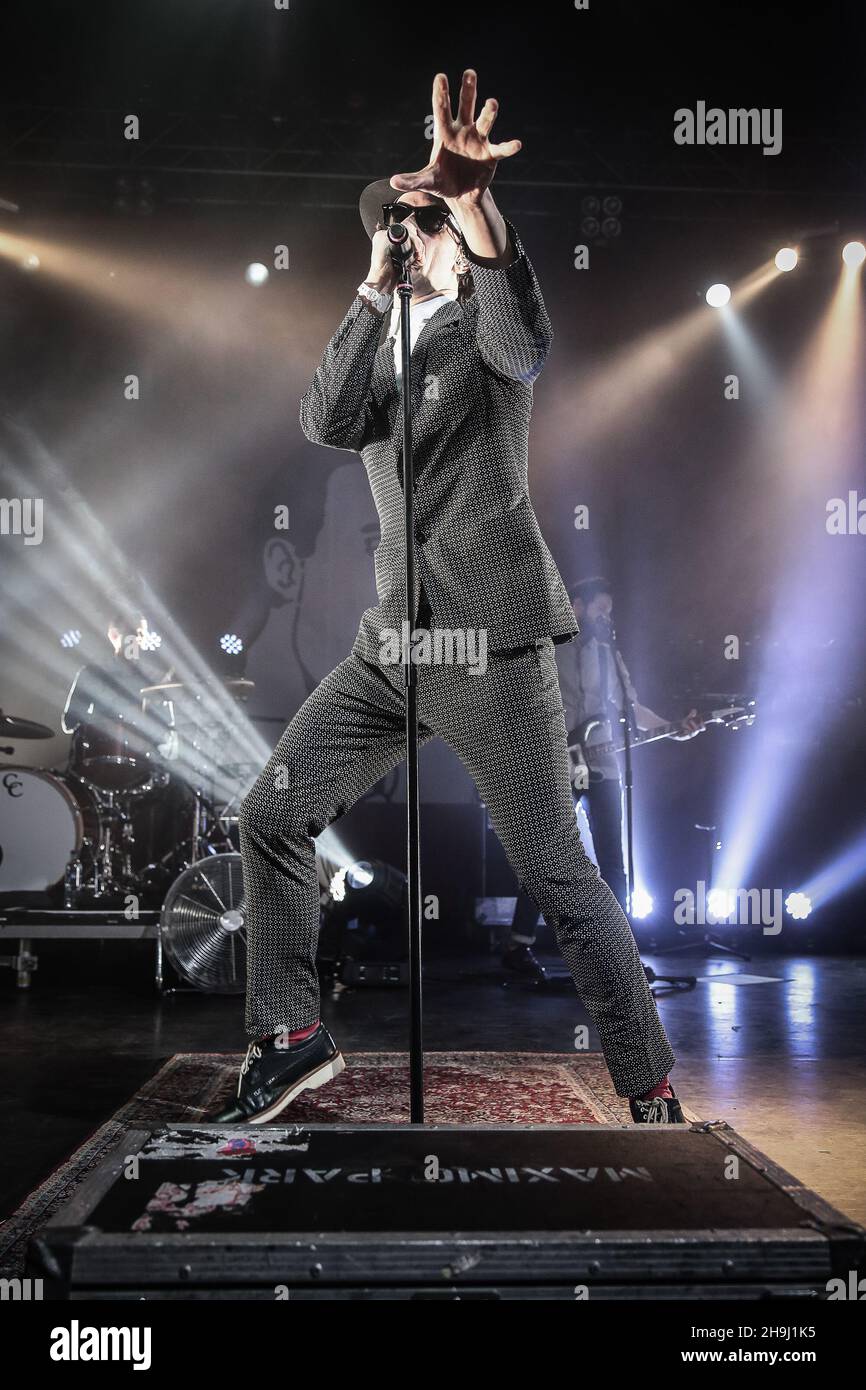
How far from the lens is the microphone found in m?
2.15

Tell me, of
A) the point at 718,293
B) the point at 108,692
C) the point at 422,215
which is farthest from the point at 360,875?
the point at 718,293

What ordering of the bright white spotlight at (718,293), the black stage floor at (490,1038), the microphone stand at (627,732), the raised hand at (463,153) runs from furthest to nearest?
the bright white spotlight at (718,293) < the microphone stand at (627,732) < the black stage floor at (490,1038) < the raised hand at (463,153)

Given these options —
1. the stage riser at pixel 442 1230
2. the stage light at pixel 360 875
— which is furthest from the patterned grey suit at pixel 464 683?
the stage light at pixel 360 875

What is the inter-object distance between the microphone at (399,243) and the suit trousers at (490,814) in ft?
2.71

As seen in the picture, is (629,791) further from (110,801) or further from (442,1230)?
(442,1230)

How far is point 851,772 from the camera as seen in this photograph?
7.46 meters

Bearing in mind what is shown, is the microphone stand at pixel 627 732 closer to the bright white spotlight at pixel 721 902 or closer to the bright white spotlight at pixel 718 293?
the bright white spotlight at pixel 721 902

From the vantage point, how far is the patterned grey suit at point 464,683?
219 cm

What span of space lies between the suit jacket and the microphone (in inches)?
5.8

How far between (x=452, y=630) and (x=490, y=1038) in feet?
7.65

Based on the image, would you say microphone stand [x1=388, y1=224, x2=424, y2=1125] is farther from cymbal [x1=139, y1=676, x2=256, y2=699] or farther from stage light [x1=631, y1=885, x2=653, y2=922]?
stage light [x1=631, y1=885, x2=653, y2=922]
